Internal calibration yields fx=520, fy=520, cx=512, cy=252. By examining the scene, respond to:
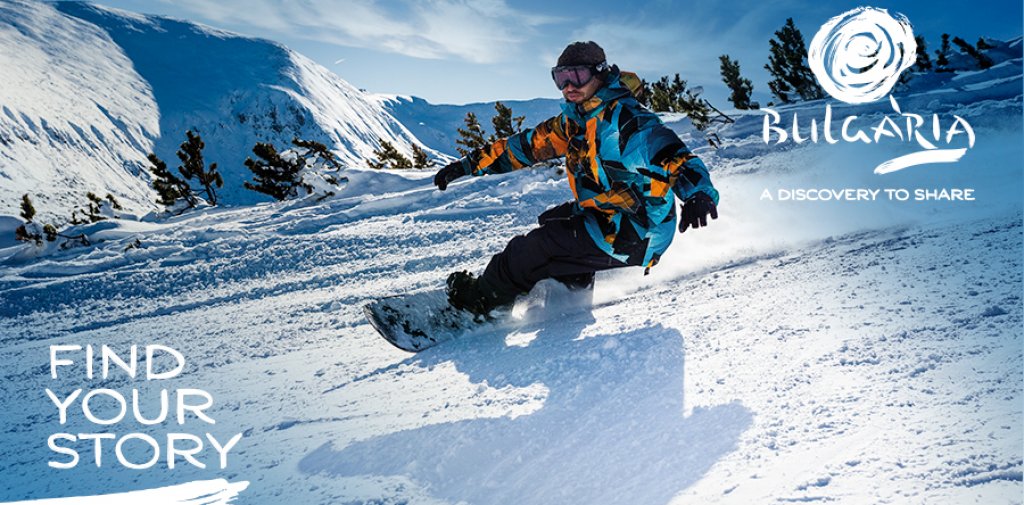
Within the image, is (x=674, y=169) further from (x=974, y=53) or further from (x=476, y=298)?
(x=974, y=53)

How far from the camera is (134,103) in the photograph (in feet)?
420

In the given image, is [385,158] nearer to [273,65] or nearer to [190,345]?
[190,345]

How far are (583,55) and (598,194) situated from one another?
2.32 feet

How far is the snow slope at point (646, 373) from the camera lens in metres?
1.22

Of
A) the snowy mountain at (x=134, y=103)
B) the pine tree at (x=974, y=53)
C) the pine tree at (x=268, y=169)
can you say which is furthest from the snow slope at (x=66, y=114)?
the pine tree at (x=974, y=53)

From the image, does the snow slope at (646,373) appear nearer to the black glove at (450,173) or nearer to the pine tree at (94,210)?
the black glove at (450,173)

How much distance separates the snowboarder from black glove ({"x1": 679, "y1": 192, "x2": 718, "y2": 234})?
0.19 metres

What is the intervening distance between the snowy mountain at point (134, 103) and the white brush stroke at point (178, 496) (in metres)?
86.3

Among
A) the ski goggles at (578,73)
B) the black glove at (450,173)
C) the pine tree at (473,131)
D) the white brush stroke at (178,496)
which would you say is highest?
the pine tree at (473,131)

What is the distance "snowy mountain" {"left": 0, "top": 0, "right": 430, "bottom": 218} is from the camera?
313 feet

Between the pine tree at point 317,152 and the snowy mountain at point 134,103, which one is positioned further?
the snowy mountain at point 134,103

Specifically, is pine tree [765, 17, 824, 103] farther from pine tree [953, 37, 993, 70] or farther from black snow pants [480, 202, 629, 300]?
black snow pants [480, 202, 629, 300]

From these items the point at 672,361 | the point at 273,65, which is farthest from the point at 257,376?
the point at 273,65

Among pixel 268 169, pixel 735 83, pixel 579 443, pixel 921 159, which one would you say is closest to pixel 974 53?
pixel 735 83
